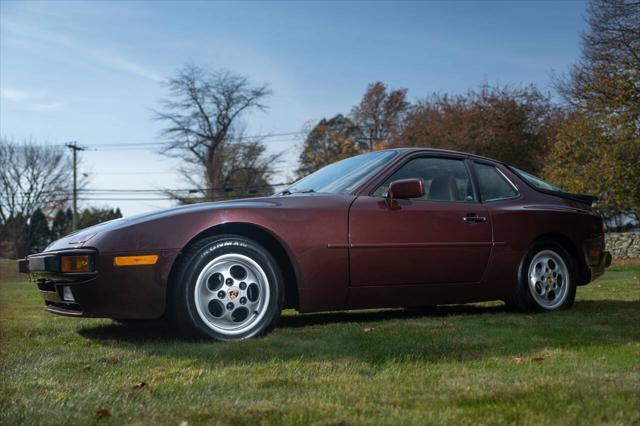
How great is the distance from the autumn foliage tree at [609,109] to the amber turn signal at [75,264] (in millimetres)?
21258

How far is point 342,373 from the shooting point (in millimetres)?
3322

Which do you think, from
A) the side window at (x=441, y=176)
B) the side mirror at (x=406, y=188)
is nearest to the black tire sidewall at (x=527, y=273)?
the side window at (x=441, y=176)

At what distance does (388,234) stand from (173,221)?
1.55 metres

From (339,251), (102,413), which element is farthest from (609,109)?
(102,413)

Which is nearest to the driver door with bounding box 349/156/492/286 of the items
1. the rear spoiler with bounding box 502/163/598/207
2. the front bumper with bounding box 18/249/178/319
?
the rear spoiler with bounding box 502/163/598/207

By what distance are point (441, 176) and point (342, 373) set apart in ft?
8.86

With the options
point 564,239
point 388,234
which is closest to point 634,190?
point 564,239

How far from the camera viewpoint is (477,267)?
5.43 meters

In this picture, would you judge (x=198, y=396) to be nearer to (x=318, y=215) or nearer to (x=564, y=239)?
(x=318, y=215)

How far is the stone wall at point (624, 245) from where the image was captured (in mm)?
25297

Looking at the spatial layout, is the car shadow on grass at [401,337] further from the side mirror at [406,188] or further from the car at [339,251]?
the side mirror at [406,188]

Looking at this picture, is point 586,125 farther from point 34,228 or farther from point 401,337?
point 34,228

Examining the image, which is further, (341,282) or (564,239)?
(564,239)

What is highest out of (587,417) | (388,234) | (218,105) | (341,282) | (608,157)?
(218,105)
